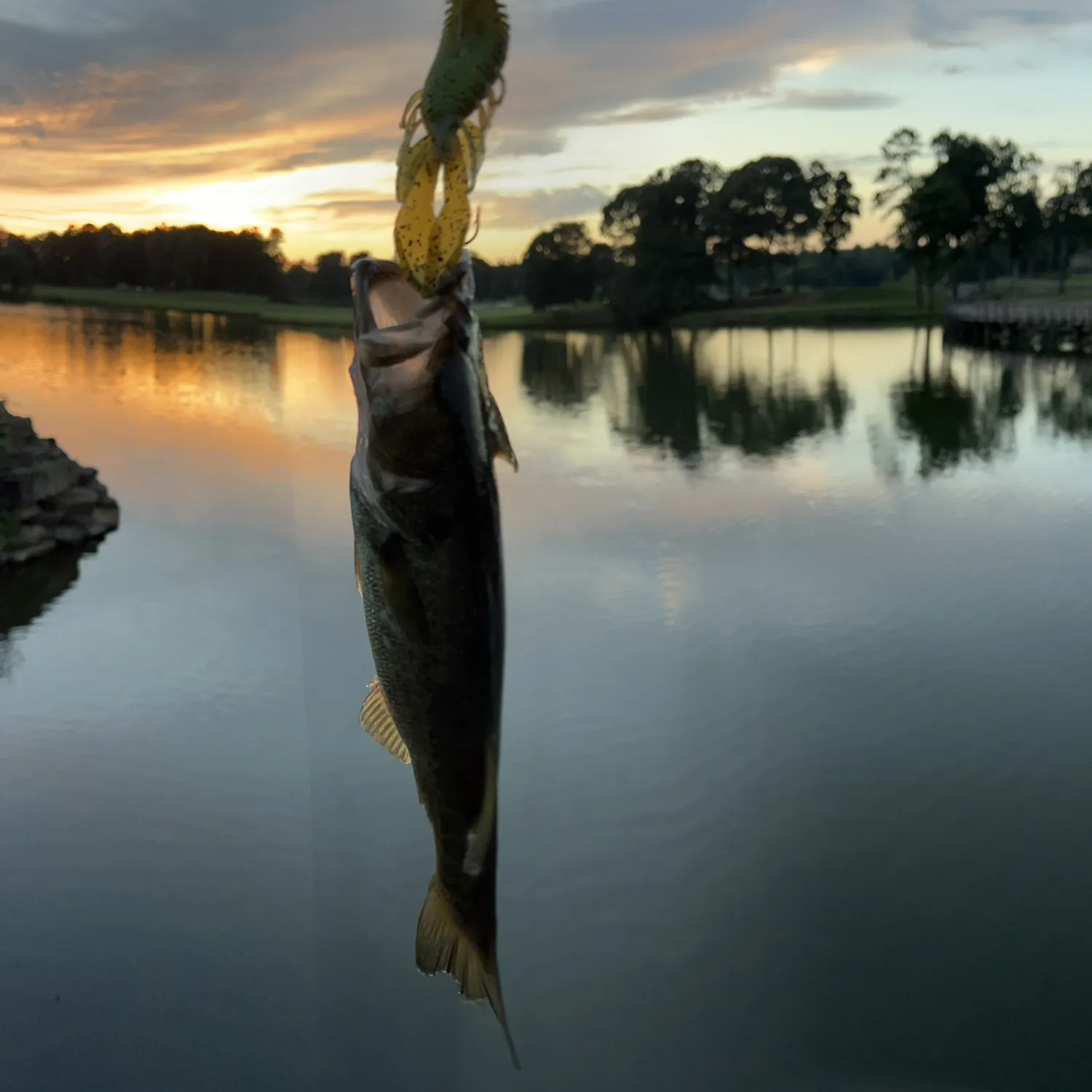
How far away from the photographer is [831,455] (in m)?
7.14

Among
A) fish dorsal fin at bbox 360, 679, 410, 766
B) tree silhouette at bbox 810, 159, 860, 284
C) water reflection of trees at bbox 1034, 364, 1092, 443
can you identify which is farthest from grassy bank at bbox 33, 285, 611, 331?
water reflection of trees at bbox 1034, 364, 1092, 443

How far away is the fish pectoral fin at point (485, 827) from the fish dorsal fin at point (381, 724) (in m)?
0.06

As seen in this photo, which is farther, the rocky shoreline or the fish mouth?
the rocky shoreline

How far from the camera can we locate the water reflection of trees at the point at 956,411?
7121 millimetres

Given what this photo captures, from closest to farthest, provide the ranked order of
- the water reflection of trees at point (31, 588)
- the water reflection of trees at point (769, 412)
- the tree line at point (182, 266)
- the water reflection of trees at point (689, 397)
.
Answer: the tree line at point (182, 266) < the water reflection of trees at point (689, 397) < the water reflection of trees at point (31, 588) < the water reflection of trees at point (769, 412)

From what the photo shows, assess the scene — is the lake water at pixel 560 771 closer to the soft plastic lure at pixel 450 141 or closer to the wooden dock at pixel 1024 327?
the soft plastic lure at pixel 450 141

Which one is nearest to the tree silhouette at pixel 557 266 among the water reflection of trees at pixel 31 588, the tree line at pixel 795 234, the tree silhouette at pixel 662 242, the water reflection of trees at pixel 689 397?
the tree line at pixel 795 234

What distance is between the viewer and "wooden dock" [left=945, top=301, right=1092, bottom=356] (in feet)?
35.8

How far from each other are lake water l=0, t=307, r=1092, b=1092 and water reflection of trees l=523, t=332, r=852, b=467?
0.38 ft

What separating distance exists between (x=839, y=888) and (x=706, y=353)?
424 centimetres

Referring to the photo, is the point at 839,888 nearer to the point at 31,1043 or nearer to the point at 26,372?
the point at 31,1043

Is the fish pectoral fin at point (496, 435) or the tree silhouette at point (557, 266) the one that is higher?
the tree silhouette at point (557, 266)

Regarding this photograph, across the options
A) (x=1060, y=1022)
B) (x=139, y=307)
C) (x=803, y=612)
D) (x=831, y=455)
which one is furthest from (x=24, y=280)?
(x=831, y=455)

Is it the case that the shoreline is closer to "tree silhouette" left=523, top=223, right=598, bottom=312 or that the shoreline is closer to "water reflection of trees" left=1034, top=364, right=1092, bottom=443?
"tree silhouette" left=523, top=223, right=598, bottom=312
